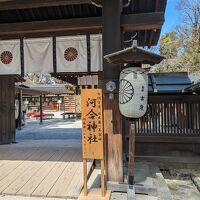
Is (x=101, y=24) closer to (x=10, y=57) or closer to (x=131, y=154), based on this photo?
(x=10, y=57)

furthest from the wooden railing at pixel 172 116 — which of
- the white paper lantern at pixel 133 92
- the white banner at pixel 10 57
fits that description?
the white banner at pixel 10 57

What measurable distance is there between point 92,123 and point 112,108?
603 mm

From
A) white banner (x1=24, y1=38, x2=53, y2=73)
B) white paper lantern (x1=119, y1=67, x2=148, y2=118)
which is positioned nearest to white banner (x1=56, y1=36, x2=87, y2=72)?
white banner (x1=24, y1=38, x2=53, y2=73)

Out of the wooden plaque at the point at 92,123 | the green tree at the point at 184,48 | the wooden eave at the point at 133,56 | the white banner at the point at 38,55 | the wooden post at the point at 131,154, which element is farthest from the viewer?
the green tree at the point at 184,48

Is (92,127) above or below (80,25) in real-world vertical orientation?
below

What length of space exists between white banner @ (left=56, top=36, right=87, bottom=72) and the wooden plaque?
61.9 inches

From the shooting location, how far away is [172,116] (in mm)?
7191

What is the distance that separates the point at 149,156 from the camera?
7.23m

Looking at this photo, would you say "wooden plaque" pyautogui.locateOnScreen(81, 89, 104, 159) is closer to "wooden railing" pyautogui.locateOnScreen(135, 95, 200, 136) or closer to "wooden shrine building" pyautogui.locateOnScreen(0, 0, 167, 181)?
"wooden shrine building" pyautogui.locateOnScreen(0, 0, 167, 181)

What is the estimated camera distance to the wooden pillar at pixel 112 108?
4.98 m

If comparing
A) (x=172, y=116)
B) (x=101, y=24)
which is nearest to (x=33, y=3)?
(x=101, y=24)

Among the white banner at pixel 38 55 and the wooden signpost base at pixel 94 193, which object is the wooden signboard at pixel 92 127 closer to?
the wooden signpost base at pixel 94 193

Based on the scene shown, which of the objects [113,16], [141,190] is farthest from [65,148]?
[113,16]

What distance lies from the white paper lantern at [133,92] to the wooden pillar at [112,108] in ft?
1.50
